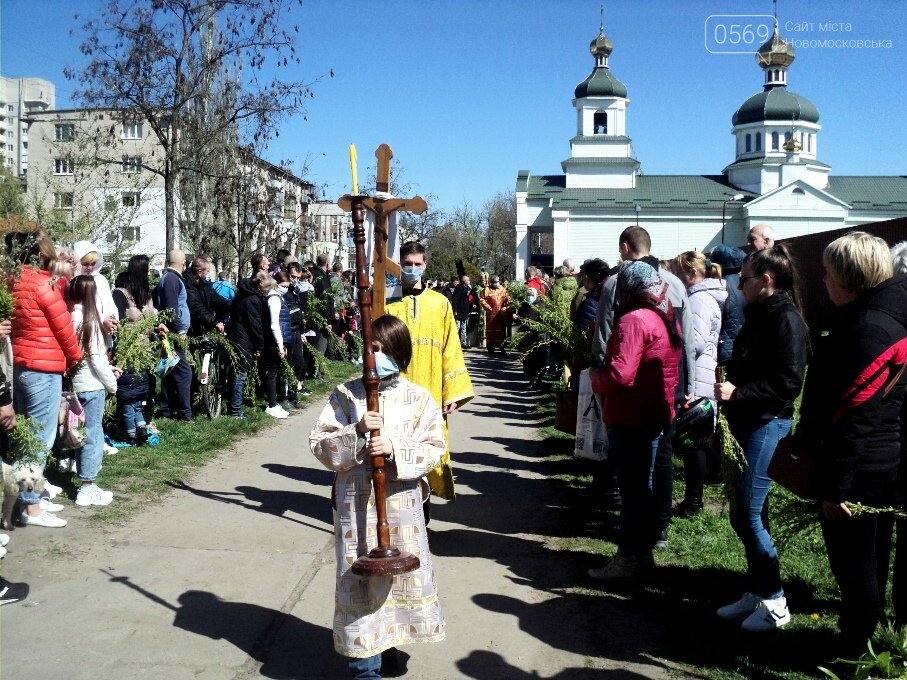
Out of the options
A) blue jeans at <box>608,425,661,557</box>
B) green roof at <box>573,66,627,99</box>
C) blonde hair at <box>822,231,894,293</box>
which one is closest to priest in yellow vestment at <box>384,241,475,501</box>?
blue jeans at <box>608,425,661,557</box>

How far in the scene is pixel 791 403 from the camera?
4.75 meters

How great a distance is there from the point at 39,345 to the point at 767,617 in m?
4.96

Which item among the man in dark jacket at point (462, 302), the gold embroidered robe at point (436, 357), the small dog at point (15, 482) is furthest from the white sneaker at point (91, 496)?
the man in dark jacket at point (462, 302)

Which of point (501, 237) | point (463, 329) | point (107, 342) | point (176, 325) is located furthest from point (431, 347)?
point (501, 237)

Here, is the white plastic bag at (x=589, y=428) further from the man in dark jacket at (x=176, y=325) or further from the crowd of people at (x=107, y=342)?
the man in dark jacket at (x=176, y=325)

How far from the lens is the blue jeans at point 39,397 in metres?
6.31

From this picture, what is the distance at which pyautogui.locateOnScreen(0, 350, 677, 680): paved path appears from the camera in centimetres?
433

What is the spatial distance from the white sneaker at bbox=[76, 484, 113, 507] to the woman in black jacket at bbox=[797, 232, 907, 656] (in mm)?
5219

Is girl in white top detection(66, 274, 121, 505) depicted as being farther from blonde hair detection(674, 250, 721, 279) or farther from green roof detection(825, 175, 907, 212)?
green roof detection(825, 175, 907, 212)

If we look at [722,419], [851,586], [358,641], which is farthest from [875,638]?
[358,641]

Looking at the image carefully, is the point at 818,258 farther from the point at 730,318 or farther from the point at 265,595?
the point at 265,595

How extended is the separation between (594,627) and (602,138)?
81.2 metres

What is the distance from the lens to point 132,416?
8.96 metres

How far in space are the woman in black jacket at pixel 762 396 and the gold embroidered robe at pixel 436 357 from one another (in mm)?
2006
